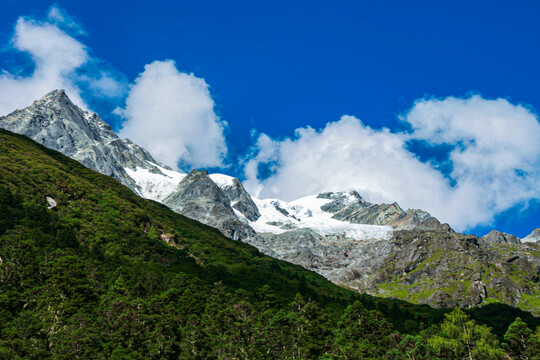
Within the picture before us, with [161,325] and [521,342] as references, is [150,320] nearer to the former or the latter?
[161,325]

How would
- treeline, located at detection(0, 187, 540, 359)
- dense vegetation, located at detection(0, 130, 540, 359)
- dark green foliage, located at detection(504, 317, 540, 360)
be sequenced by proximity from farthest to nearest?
dark green foliage, located at detection(504, 317, 540, 360), dense vegetation, located at detection(0, 130, 540, 359), treeline, located at detection(0, 187, 540, 359)

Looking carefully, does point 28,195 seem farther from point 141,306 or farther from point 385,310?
point 385,310

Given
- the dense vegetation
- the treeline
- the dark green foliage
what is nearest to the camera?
the treeline

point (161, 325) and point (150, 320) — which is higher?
point (150, 320)

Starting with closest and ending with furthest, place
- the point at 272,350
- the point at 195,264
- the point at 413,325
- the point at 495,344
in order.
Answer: the point at 495,344 → the point at 272,350 → the point at 413,325 → the point at 195,264

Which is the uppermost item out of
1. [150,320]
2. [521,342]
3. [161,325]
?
[521,342]

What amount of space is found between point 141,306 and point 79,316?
15.2 metres

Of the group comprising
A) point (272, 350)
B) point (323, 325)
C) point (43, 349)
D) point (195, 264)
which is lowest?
point (43, 349)

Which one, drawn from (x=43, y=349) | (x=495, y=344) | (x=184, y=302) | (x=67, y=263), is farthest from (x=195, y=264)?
(x=495, y=344)

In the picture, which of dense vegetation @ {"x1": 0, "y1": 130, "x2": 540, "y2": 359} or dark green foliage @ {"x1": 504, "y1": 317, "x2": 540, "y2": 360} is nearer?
dense vegetation @ {"x1": 0, "y1": 130, "x2": 540, "y2": 359}

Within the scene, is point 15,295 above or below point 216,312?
below

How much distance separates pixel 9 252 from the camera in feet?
305

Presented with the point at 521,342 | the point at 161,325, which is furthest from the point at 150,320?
the point at 521,342

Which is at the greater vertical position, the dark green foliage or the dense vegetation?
the dark green foliage
